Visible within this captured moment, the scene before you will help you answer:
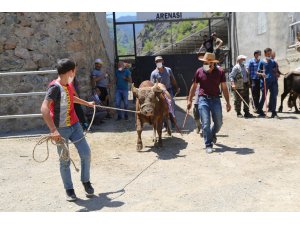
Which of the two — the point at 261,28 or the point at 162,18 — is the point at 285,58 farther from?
the point at 162,18

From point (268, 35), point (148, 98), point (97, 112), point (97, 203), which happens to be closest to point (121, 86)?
point (97, 112)

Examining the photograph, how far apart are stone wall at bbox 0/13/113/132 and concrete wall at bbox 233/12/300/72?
8.78 m

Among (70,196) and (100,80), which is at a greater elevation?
(100,80)

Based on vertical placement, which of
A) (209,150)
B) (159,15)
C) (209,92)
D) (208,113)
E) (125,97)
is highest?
(159,15)

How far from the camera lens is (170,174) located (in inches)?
227

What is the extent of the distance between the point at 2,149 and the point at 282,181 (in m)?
5.48

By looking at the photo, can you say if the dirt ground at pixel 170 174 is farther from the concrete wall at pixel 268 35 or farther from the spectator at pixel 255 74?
the concrete wall at pixel 268 35

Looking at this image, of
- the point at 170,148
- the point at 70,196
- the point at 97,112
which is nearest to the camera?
the point at 70,196

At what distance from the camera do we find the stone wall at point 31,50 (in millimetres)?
9445

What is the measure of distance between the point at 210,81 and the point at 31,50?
4.98 meters

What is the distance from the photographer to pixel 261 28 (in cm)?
1711

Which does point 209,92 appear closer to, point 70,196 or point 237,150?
point 237,150

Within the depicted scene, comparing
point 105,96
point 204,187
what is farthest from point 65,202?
point 105,96

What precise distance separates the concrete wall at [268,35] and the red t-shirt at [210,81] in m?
8.30
